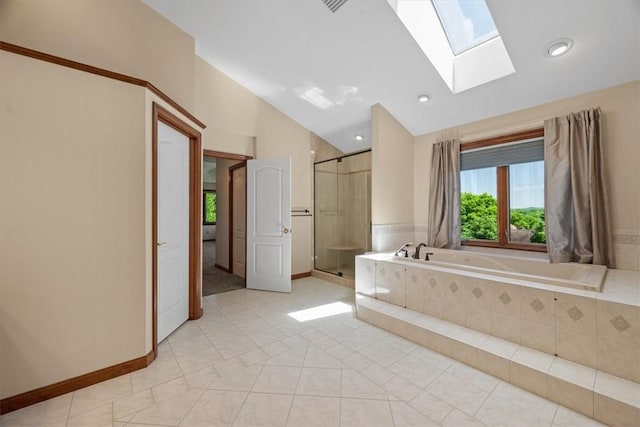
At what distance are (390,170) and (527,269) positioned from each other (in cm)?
190

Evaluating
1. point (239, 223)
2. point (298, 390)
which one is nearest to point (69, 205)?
point (298, 390)

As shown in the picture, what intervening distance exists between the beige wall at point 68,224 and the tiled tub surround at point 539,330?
223cm

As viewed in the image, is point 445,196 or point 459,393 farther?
point 445,196

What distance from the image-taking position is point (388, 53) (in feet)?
9.12

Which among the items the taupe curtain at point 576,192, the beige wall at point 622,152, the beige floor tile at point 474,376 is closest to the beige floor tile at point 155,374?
the beige floor tile at point 474,376

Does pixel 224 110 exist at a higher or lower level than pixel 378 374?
higher

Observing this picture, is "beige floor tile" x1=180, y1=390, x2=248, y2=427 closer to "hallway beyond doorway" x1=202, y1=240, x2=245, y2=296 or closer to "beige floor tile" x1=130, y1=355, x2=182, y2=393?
"beige floor tile" x1=130, y1=355, x2=182, y2=393

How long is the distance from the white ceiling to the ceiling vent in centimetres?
4

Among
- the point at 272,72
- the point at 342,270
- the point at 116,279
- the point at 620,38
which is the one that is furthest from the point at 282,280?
the point at 620,38

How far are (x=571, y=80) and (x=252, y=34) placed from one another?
3.22 metres

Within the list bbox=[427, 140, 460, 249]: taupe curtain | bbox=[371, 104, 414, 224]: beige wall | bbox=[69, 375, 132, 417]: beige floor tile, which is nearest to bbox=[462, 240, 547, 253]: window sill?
bbox=[427, 140, 460, 249]: taupe curtain

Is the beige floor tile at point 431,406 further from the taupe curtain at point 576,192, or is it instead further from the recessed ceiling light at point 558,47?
the recessed ceiling light at point 558,47

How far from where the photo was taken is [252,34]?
2.95 meters

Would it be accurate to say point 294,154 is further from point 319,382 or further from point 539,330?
point 539,330
